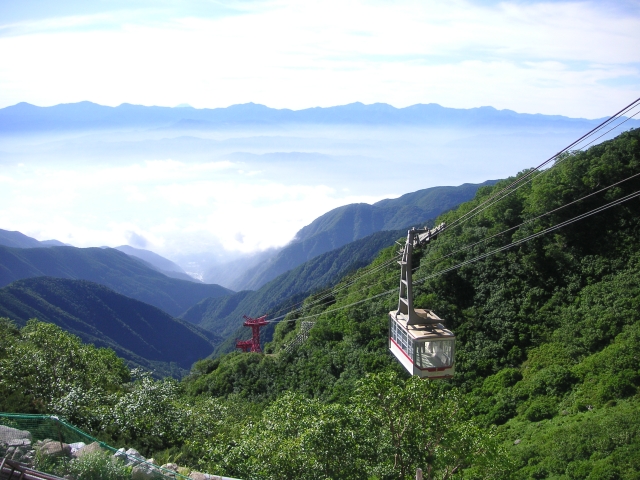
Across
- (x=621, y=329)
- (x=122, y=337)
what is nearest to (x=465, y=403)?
(x=621, y=329)

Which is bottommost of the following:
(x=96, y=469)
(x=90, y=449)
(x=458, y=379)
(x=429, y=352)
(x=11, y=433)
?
(x=458, y=379)

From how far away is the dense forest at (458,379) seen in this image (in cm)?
1243

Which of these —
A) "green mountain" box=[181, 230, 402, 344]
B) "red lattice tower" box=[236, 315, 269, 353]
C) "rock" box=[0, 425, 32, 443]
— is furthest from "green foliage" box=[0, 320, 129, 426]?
"green mountain" box=[181, 230, 402, 344]

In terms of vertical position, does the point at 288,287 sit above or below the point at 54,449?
below

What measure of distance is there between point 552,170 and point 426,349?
27.1 meters

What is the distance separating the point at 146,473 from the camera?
941cm

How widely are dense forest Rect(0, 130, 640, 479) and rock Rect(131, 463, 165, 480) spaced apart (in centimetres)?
266

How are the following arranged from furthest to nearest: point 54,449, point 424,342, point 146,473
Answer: point 424,342
point 54,449
point 146,473

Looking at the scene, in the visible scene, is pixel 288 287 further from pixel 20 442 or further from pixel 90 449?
pixel 20 442

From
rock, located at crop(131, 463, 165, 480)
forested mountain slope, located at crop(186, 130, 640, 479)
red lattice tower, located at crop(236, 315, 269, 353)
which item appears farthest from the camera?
red lattice tower, located at crop(236, 315, 269, 353)

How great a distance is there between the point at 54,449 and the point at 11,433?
89cm

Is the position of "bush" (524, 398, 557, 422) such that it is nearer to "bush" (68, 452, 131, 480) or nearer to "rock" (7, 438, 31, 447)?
"bush" (68, 452, 131, 480)

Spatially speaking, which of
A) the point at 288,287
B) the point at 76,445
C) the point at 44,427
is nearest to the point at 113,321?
the point at 288,287

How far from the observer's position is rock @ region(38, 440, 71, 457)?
10.0 m
